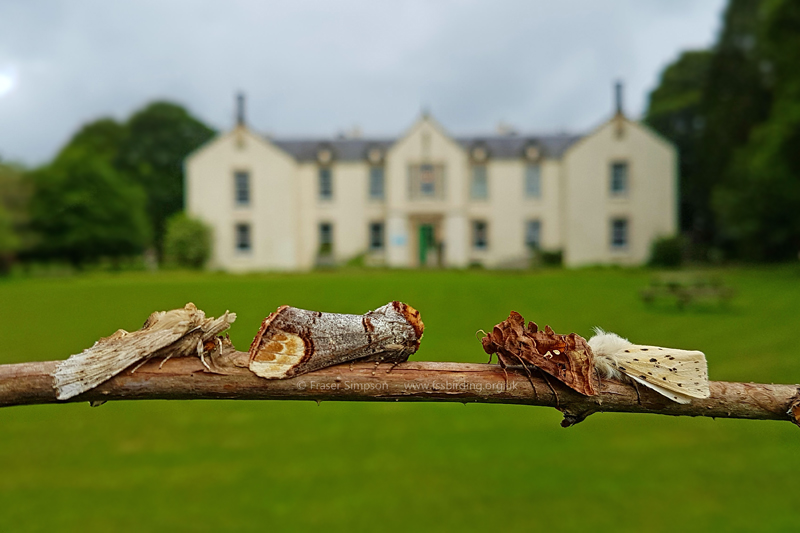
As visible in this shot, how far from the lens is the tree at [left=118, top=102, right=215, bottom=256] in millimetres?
21797

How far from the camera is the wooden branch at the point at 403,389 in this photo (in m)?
1.55

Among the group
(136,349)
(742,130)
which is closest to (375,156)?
(742,130)

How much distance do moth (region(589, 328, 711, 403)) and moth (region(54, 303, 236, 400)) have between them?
1.22m

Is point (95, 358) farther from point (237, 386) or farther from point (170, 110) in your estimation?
point (170, 110)

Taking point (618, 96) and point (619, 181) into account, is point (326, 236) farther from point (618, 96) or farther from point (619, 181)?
point (618, 96)

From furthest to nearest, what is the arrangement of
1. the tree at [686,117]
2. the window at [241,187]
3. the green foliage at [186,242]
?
the tree at [686,117] → the window at [241,187] → the green foliage at [186,242]

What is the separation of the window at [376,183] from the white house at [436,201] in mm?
57

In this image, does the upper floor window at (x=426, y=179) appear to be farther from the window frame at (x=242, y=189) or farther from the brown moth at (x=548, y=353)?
the brown moth at (x=548, y=353)

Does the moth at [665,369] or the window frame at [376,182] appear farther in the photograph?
the window frame at [376,182]

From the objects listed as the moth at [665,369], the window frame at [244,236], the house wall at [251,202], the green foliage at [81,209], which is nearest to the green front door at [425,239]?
the house wall at [251,202]

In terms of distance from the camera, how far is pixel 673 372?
5.25 feet

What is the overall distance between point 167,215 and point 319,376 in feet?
87.7

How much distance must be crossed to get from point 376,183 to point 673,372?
28.9m

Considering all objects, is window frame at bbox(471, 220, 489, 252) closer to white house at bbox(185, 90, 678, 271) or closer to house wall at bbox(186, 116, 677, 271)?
white house at bbox(185, 90, 678, 271)
